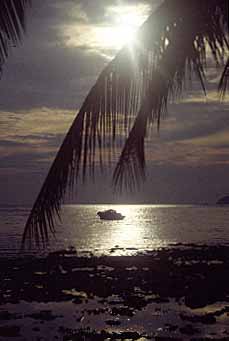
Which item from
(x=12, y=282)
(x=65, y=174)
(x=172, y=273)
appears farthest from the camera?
(x=172, y=273)

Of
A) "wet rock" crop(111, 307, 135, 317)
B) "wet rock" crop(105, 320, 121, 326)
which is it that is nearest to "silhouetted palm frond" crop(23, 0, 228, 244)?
"wet rock" crop(105, 320, 121, 326)

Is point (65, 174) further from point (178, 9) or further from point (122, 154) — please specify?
point (178, 9)

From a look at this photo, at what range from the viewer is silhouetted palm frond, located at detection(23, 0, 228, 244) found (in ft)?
16.3

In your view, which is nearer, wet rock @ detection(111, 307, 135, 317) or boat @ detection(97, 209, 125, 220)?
wet rock @ detection(111, 307, 135, 317)

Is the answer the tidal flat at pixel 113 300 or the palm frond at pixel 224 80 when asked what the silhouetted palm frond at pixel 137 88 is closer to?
the palm frond at pixel 224 80

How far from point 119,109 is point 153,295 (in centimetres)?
2765

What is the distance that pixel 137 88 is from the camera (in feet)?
16.8

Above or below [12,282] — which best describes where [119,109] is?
above

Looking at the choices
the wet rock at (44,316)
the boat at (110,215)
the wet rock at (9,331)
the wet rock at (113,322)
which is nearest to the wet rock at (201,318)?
the wet rock at (113,322)

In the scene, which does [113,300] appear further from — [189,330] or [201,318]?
[189,330]

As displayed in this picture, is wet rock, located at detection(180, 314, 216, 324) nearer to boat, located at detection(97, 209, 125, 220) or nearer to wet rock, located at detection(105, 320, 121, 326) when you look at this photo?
wet rock, located at detection(105, 320, 121, 326)

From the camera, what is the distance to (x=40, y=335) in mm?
21812

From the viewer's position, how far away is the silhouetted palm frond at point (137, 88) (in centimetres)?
496

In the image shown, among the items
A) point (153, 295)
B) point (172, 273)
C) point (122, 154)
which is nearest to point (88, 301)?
point (153, 295)
